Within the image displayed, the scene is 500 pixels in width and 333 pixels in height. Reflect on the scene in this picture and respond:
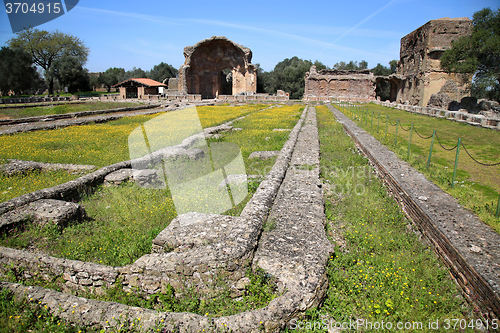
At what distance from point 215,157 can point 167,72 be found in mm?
69303

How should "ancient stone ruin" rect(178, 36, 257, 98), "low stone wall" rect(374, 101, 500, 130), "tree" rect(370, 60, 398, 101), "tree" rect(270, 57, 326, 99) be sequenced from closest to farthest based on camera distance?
"low stone wall" rect(374, 101, 500, 130), "ancient stone ruin" rect(178, 36, 257, 98), "tree" rect(270, 57, 326, 99), "tree" rect(370, 60, 398, 101)

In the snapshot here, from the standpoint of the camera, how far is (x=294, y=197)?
16.6 ft

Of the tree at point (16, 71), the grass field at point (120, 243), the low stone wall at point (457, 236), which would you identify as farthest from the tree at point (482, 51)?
the tree at point (16, 71)

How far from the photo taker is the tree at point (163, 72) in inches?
2790

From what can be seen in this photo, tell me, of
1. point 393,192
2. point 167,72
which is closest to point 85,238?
point 393,192

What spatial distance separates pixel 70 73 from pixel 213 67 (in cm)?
2759

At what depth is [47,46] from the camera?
5038cm

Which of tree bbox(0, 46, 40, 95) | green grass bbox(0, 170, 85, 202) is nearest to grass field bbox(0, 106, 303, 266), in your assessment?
green grass bbox(0, 170, 85, 202)

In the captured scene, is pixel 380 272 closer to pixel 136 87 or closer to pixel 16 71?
pixel 136 87

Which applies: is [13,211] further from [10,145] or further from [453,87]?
[453,87]

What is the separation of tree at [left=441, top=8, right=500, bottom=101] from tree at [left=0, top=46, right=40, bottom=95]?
181 feet

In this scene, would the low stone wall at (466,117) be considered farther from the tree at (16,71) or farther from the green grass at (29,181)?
the tree at (16,71)

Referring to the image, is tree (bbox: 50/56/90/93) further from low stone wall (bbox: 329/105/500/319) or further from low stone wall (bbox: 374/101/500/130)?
low stone wall (bbox: 329/105/500/319)

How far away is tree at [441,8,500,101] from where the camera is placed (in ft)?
69.1
